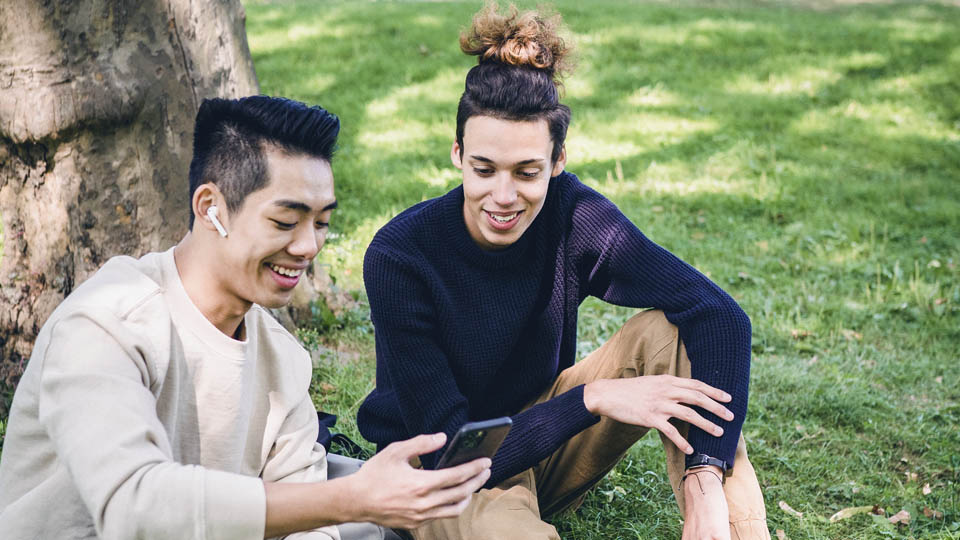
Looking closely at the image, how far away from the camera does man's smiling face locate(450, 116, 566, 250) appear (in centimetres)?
313

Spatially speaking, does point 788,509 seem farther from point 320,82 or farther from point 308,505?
point 320,82

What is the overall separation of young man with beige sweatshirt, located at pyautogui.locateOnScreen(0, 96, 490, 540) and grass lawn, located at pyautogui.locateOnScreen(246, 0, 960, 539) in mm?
1584

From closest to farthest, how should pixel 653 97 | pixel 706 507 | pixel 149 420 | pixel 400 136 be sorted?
pixel 149 420, pixel 706 507, pixel 400 136, pixel 653 97

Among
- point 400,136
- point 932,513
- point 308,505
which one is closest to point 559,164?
point 308,505

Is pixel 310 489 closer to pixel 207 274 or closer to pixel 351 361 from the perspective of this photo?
pixel 207 274

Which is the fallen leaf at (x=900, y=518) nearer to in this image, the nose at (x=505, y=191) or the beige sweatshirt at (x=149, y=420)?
the nose at (x=505, y=191)

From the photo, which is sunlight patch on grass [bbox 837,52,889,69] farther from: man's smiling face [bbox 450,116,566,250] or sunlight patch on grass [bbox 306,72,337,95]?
man's smiling face [bbox 450,116,566,250]

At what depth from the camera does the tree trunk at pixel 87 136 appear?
3.77 meters

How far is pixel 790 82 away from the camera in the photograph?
954 cm

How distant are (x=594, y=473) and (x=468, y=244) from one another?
1.01 meters

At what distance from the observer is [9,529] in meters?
2.27

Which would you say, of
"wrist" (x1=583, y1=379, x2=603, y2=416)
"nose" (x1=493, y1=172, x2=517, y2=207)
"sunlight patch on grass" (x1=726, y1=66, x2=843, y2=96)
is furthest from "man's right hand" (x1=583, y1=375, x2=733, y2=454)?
"sunlight patch on grass" (x1=726, y1=66, x2=843, y2=96)

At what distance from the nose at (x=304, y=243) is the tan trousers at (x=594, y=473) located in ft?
3.64

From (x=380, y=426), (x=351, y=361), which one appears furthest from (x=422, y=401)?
(x=351, y=361)
